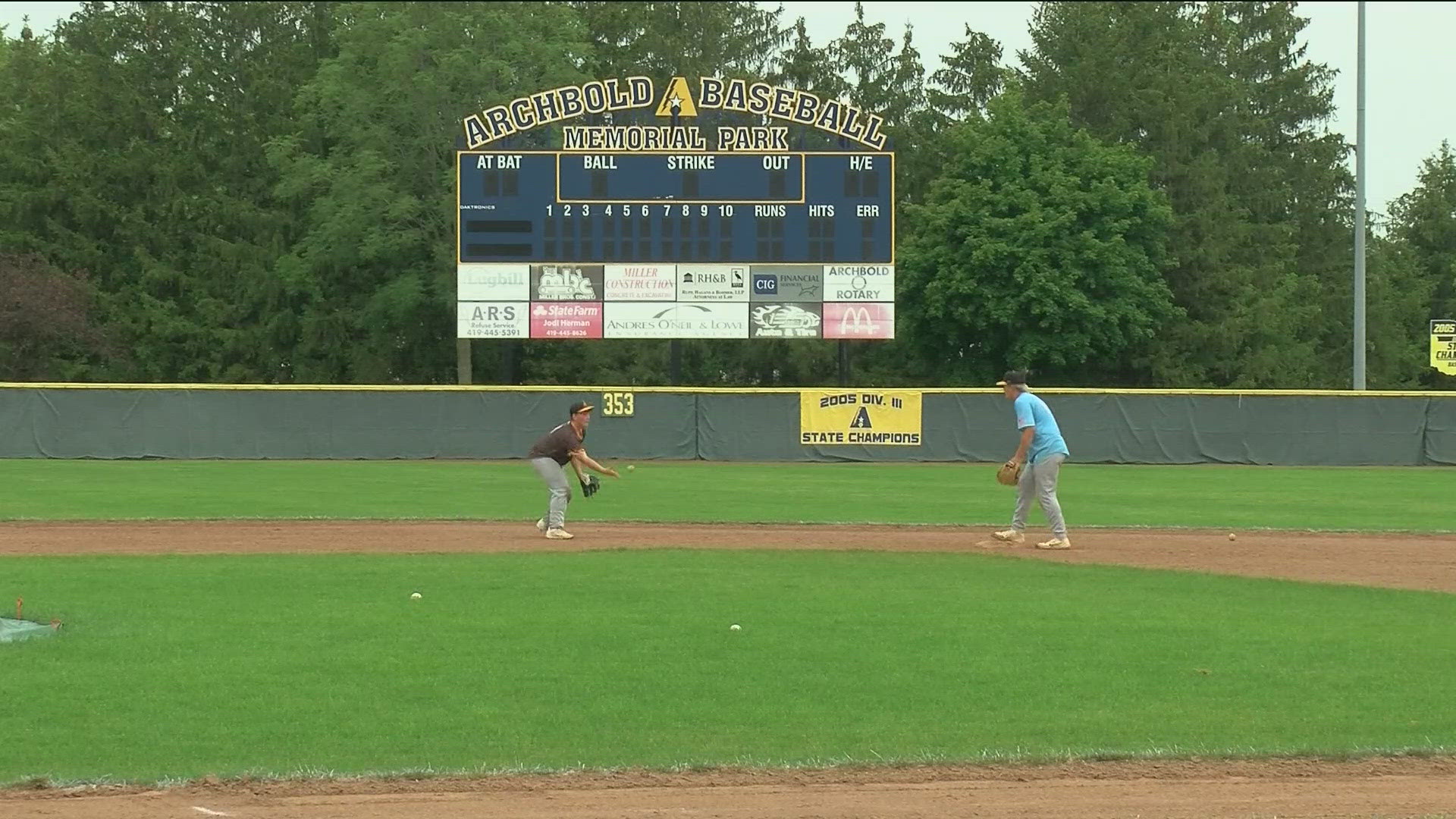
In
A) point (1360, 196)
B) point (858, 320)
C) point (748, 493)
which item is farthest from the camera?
point (1360, 196)

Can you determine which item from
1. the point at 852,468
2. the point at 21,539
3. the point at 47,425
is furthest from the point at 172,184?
the point at 21,539

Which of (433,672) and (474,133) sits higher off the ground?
(474,133)

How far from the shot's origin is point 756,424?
3678 cm

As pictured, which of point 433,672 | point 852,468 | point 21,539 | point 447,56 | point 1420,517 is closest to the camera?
point 433,672

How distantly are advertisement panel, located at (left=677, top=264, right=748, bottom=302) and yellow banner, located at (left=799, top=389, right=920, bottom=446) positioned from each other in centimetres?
281

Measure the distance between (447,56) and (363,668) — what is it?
43082 millimetres

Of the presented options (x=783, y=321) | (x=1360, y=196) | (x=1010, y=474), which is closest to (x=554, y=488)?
(x=1010, y=474)

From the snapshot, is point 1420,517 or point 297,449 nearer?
point 1420,517

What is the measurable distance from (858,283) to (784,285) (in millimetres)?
1685

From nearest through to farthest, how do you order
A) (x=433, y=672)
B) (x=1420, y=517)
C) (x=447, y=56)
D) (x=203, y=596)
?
(x=433, y=672) < (x=203, y=596) < (x=1420, y=517) < (x=447, y=56)

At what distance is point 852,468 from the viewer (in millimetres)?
34875

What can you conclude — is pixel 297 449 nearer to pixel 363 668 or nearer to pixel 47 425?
pixel 47 425

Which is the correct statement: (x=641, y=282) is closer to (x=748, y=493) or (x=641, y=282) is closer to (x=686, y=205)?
(x=686, y=205)

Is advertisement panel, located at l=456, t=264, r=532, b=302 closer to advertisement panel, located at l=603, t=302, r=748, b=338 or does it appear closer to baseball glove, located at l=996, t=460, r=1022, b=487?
advertisement panel, located at l=603, t=302, r=748, b=338
